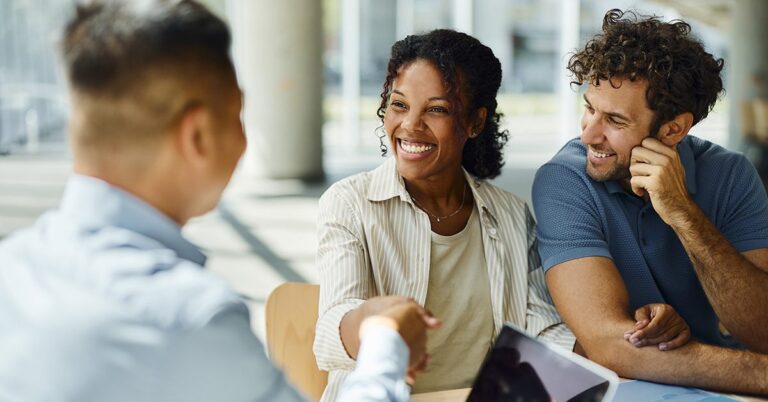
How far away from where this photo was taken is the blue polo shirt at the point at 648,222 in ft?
7.27

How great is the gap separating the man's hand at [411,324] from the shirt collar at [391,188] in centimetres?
93

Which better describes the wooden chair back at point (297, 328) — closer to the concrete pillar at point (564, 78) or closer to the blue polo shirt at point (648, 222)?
the blue polo shirt at point (648, 222)

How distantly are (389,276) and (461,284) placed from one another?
0.20 metres

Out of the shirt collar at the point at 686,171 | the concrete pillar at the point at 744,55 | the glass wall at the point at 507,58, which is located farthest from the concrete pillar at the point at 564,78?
the shirt collar at the point at 686,171

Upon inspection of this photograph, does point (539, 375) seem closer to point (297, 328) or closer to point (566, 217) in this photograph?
point (566, 217)

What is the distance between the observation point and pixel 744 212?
2320 mm

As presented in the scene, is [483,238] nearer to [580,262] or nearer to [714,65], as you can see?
[580,262]

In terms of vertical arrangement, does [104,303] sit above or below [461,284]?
above

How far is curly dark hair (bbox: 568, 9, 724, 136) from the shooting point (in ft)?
7.32

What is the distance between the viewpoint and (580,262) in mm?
2119

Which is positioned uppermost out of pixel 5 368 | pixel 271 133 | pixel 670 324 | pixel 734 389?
pixel 5 368

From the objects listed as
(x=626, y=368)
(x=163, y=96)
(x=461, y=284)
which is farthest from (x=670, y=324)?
(x=163, y=96)

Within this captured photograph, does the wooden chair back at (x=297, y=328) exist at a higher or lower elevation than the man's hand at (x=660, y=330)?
lower

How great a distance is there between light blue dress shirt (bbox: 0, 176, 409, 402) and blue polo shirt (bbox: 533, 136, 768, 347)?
1211 millimetres
